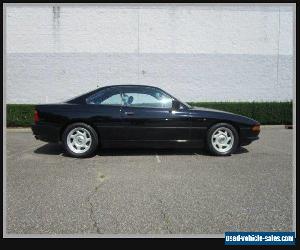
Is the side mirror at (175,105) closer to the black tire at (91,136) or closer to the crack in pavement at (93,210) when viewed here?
the black tire at (91,136)

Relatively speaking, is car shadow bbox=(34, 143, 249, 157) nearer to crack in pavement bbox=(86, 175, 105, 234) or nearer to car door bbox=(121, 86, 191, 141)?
car door bbox=(121, 86, 191, 141)

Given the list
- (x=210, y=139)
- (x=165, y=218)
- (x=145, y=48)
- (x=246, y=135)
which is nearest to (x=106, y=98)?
(x=210, y=139)

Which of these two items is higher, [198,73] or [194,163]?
[198,73]

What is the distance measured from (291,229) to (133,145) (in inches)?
138

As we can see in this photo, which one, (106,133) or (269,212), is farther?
(106,133)

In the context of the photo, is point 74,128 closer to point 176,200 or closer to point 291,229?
point 176,200

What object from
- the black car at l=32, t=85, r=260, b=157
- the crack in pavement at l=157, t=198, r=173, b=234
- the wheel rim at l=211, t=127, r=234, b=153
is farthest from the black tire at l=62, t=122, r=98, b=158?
the crack in pavement at l=157, t=198, r=173, b=234

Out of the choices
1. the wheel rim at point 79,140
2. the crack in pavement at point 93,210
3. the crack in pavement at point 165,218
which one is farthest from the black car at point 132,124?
the crack in pavement at point 165,218

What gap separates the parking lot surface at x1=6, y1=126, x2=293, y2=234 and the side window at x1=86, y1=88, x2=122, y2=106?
1.06 m

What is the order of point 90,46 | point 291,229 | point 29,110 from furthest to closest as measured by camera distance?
point 90,46 → point 29,110 → point 291,229

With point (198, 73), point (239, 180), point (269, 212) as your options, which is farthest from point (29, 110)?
point (269, 212)

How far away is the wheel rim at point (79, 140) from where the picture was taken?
596cm

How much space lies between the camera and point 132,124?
594 cm

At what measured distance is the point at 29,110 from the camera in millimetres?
10320
